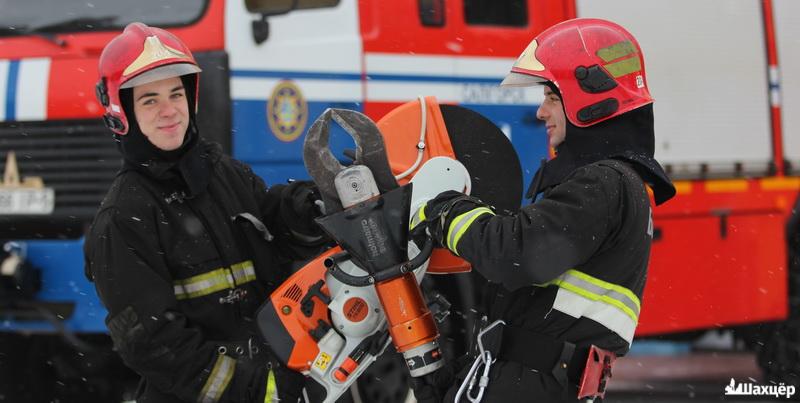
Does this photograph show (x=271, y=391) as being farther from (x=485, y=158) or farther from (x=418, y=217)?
(x=485, y=158)

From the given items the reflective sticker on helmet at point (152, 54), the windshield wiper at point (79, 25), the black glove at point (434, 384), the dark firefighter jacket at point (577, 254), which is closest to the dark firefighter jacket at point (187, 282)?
the reflective sticker on helmet at point (152, 54)

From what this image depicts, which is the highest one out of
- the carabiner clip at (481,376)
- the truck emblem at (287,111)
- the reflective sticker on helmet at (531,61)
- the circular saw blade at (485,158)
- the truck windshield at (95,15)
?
the truck windshield at (95,15)

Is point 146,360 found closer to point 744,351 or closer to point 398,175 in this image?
point 398,175

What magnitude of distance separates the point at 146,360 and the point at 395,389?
1.94m

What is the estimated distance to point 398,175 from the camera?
9.92ft

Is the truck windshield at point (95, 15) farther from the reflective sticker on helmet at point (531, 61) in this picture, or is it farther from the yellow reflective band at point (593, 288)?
the yellow reflective band at point (593, 288)

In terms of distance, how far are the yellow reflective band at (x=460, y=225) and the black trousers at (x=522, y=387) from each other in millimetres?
340

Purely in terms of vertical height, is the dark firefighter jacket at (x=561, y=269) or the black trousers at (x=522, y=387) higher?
the dark firefighter jacket at (x=561, y=269)

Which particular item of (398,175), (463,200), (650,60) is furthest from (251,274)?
(650,60)

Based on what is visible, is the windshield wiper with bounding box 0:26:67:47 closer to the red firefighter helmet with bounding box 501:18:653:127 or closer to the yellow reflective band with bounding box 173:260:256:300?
the yellow reflective band with bounding box 173:260:256:300

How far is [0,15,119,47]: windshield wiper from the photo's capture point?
4.70 m

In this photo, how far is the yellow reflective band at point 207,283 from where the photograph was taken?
294cm

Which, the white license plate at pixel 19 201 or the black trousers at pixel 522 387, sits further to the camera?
the white license plate at pixel 19 201

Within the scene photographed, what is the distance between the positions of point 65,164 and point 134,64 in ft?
6.39
